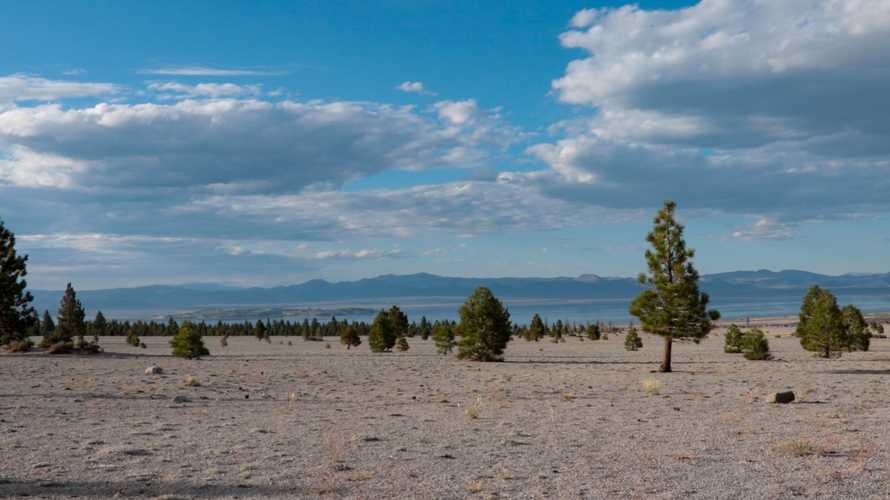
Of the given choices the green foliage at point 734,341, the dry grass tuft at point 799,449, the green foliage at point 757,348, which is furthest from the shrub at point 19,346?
the dry grass tuft at point 799,449

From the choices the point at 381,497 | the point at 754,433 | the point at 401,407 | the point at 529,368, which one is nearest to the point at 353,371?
the point at 529,368

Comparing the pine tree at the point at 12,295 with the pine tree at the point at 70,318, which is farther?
the pine tree at the point at 70,318

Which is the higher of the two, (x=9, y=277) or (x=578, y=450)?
(x=9, y=277)

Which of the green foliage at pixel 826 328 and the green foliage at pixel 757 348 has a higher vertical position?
the green foliage at pixel 826 328

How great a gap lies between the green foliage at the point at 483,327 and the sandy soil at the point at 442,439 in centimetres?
1337

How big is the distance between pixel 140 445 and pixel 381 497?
580 centimetres

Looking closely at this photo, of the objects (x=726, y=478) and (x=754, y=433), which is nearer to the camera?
(x=726, y=478)

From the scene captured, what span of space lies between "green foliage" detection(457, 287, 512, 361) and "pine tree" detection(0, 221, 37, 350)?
79.2 ft

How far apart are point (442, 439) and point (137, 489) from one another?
586 centimetres

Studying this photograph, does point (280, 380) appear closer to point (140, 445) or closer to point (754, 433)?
point (140, 445)

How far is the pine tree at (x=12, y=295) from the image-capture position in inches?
1601

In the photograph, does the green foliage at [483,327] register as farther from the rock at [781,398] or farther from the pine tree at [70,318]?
the pine tree at [70,318]

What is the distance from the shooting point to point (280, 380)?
27812 mm

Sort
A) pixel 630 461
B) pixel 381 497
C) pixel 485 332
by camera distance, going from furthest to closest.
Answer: pixel 485 332, pixel 630 461, pixel 381 497
